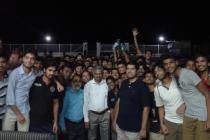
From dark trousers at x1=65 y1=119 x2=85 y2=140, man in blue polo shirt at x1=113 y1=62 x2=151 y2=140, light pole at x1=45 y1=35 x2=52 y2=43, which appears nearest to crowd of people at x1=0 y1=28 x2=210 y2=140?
man in blue polo shirt at x1=113 y1=62 x2=151 y2=140

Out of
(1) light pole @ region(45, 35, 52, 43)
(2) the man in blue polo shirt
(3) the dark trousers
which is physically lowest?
(3) the dark trousers

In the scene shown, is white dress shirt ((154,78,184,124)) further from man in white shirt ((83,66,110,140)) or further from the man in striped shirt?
the man in striped shirt

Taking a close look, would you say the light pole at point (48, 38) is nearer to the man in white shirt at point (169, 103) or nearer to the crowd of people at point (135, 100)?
the crowd of people at point (135, 100)

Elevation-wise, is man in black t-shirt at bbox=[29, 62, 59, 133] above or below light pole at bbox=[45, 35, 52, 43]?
below

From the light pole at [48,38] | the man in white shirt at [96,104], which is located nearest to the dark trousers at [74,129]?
the man in white shirt at [96,104]

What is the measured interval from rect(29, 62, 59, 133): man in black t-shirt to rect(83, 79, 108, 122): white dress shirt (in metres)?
0.99

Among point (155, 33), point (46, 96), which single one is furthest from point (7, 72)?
point (155, 33)

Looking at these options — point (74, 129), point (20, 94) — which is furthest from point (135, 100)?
point (74, 129)

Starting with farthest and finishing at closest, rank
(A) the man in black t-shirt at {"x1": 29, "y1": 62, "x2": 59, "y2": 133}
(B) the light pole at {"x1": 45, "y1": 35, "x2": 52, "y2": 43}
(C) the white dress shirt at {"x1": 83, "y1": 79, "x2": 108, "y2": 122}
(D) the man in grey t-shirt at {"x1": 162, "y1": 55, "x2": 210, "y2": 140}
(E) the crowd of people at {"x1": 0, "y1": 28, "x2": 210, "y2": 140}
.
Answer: (B) the light pole at {"x1": 45, "y1": 35, "x2": 52, "y2": 43} < (C) the white dress shirt at {"x1": 83, "y1": 79, "x2": 108, "y2": 122} < (A) the man in black t-shirt at {"x1": 29, "y1": 62, "x2": 59, "y2": 133} < (E) the crowd of people at {"x1": 0, "y1": 28, "x2": 210, "y2": 140} < (D) the man in grey t-shirt at {"x1": 162, "y1": 55, "x2": 210, "y2": 140}

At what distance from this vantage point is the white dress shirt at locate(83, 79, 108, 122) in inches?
298

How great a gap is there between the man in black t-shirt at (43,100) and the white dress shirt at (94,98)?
3.26ft

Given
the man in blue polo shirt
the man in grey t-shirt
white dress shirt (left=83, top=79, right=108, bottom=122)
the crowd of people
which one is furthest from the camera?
white dress shirt (left=83, top=79, right=108, bottom=122)

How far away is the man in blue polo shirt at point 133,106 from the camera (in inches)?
244

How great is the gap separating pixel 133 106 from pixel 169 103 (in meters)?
0.60
